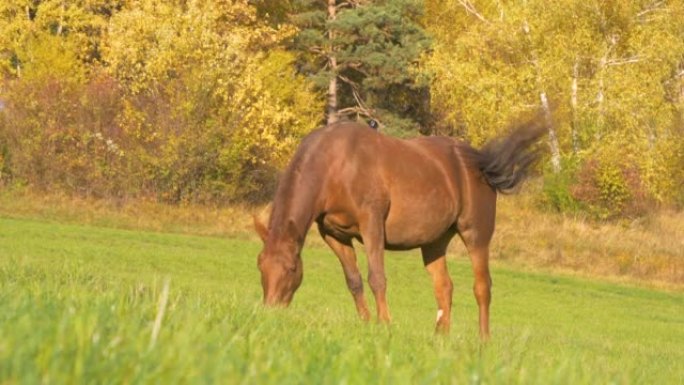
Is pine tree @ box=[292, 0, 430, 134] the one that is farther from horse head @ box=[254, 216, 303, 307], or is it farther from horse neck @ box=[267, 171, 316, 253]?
horse head @ box=[254, 216, 303, 307]

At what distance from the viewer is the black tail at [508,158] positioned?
565 inches

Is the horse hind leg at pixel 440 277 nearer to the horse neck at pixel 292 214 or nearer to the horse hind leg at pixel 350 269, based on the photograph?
the horse hind leg at pixel 350 269

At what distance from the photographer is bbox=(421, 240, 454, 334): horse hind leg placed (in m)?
13.7

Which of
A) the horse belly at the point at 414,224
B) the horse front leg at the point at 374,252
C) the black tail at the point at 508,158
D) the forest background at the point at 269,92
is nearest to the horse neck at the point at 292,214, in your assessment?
the horse front leg at the point at 374,252

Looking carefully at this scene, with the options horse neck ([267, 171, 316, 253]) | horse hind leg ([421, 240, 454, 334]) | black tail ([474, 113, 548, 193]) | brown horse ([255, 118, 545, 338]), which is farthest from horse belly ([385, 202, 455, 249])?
horse neck ([267, 171, 316, 253])

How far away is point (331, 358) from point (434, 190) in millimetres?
9745

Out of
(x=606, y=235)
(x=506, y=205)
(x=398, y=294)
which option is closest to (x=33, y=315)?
(x=398, y=294)

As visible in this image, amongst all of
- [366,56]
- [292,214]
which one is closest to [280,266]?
[292,214]

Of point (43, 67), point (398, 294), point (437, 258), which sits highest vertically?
point (43, 67)

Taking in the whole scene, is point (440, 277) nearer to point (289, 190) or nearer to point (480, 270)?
point (480, 270)

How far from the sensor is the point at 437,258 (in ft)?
46.4

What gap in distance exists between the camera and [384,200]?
1303 centimetres

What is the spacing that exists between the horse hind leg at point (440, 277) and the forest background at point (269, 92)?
2431 centimetres

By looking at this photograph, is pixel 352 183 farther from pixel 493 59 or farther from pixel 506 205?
pixel 493 59
